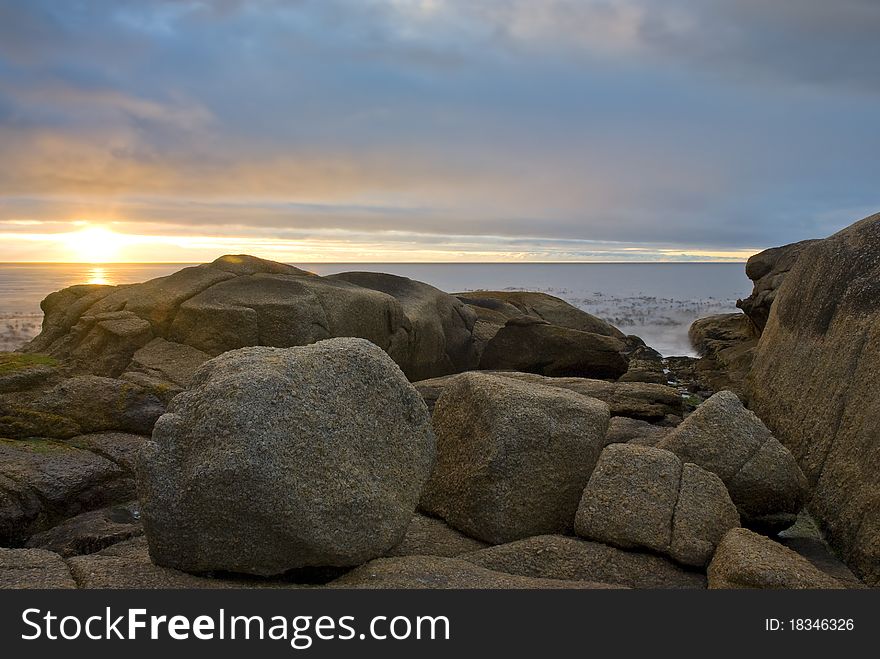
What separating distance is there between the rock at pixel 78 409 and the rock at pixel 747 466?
314 inches

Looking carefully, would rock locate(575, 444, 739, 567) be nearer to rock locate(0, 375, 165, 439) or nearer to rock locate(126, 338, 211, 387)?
rock locate(0, 375, 165, 439)

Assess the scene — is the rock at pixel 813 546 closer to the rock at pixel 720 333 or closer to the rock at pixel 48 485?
the rock at pixel 48 485

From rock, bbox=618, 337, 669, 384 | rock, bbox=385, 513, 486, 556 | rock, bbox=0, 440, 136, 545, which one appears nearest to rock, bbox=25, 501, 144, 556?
rock, bbox=0, 440, 136, 545

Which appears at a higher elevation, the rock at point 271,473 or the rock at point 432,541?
the rock at point 271,473

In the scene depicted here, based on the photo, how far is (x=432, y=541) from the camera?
8516 millimetres

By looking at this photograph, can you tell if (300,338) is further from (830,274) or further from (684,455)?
(830,274)

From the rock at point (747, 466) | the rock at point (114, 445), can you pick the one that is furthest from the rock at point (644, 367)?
the rock at point (114, 445)

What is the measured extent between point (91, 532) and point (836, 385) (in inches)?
390

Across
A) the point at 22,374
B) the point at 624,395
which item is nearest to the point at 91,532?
the point at 22,374

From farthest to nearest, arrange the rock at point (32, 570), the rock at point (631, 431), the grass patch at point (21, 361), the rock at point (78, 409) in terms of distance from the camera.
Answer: the grass patch at point (21, 361), the rock at point (631, 431), the rock at point (78, 409), the rock at point (32, 570)

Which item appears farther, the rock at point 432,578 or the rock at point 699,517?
the rock at point 699,517

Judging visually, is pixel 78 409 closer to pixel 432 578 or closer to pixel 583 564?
pixel 432 578

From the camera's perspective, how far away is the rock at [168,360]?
14.1 meters

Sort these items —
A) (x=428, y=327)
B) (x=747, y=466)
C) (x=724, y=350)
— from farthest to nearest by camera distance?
(x=724, y=350), (x=428, y=327), (x=747, y=466)
